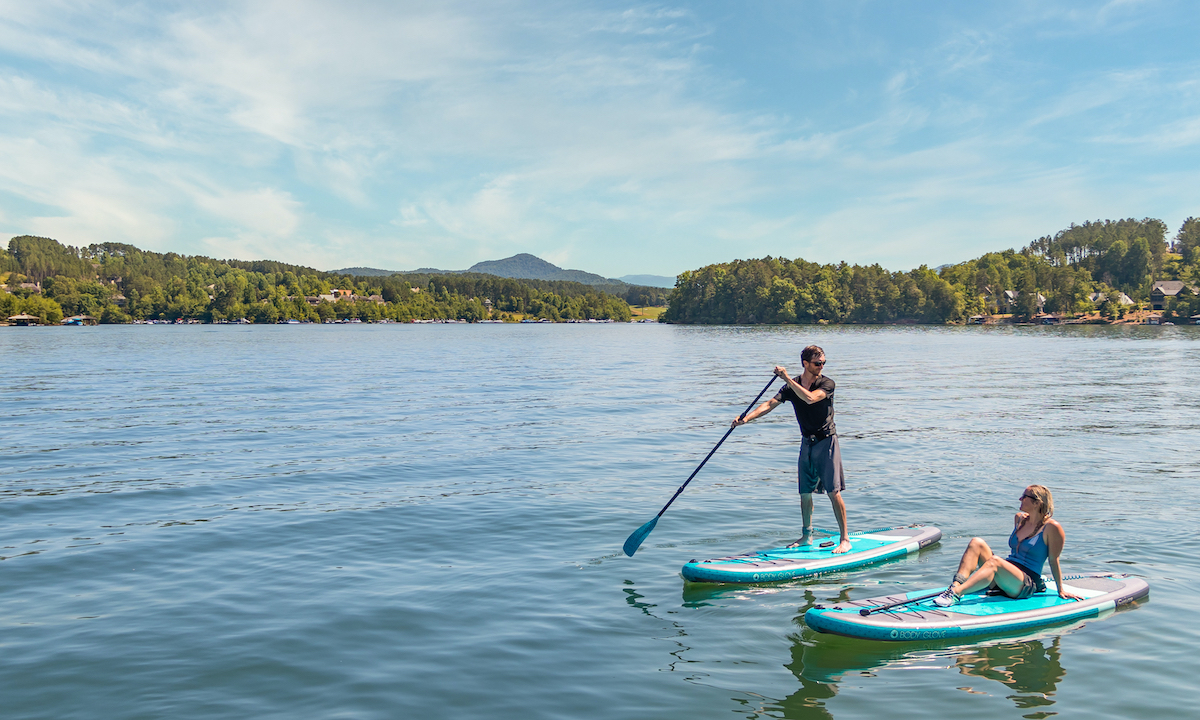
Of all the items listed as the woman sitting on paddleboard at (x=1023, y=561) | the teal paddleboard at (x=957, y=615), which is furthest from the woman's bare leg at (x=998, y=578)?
the teal paddleboard at (x=957, y=615)

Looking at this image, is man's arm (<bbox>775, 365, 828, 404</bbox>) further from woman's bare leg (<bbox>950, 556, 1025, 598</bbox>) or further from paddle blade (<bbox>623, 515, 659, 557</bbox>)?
woman's bare leg (<bbox>950, 556, 1025, 598</bbox>)

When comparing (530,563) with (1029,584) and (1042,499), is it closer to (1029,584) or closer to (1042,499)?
(1029,584)

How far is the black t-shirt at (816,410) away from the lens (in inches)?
430

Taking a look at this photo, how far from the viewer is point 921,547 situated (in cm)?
1191

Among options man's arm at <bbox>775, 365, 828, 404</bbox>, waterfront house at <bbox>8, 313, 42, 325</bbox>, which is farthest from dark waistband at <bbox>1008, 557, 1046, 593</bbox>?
waterfront house at <bbox>8, 313, 42, 325</bbox>

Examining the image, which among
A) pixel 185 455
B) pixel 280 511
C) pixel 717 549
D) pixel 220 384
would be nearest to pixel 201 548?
pixel 280 511

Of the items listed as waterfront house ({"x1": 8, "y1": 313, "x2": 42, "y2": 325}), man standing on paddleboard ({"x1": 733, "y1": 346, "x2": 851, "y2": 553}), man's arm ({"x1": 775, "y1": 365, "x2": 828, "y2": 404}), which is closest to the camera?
man's arm ({"x1": 775, "y1": 365, "x2": 828, "y2": 404})

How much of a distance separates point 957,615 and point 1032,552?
141 centimetres

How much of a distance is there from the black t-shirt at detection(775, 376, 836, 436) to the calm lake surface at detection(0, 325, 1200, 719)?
2.09 meters

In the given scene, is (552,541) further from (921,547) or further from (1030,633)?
(1030,633)

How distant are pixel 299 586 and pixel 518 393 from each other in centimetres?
2733

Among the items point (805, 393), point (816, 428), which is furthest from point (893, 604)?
point (805, 393)

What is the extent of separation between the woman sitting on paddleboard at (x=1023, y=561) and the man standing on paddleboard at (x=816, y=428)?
6.66ft

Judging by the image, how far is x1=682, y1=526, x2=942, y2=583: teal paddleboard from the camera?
1057 centimetres
